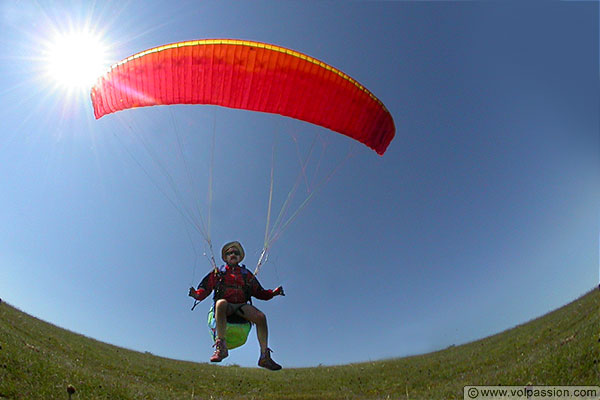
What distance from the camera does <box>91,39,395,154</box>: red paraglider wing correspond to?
27.8 ft

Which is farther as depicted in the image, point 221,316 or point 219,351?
point 221,316

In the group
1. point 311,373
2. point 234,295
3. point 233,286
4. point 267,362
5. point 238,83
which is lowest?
point 311,373

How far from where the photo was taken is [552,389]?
28.7ft

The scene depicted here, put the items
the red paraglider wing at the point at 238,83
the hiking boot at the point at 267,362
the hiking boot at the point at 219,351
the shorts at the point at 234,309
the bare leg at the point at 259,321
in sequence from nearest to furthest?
the hiking boot at the point at 219,351 < the hiking boot at the point at 267,362 < the bare leg at the point at 259,321 < the shorts at the point at 234,309 < the red paraglider wing at the point at 238,83

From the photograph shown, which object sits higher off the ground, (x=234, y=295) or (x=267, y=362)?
(x=234, y=295)

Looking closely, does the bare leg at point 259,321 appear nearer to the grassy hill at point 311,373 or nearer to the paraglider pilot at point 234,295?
the paraglider pilot at point 234,295

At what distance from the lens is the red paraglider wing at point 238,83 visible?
848 cm

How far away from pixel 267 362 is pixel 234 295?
1.71m

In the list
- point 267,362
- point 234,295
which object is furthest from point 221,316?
point 267,362

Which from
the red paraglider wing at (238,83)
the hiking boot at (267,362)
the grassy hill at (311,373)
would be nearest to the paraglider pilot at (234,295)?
the hiking boot at (267,362)

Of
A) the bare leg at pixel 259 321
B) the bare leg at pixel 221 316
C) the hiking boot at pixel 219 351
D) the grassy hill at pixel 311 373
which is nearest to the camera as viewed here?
the hiking boot at pixel 219 351

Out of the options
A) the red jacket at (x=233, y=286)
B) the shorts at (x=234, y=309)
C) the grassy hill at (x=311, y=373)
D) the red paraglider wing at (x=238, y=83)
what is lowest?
the grassy hill at (x=311, y=373)

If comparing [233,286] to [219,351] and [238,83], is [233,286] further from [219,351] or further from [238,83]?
[238,83]

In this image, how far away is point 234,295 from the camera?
829 centimetres
